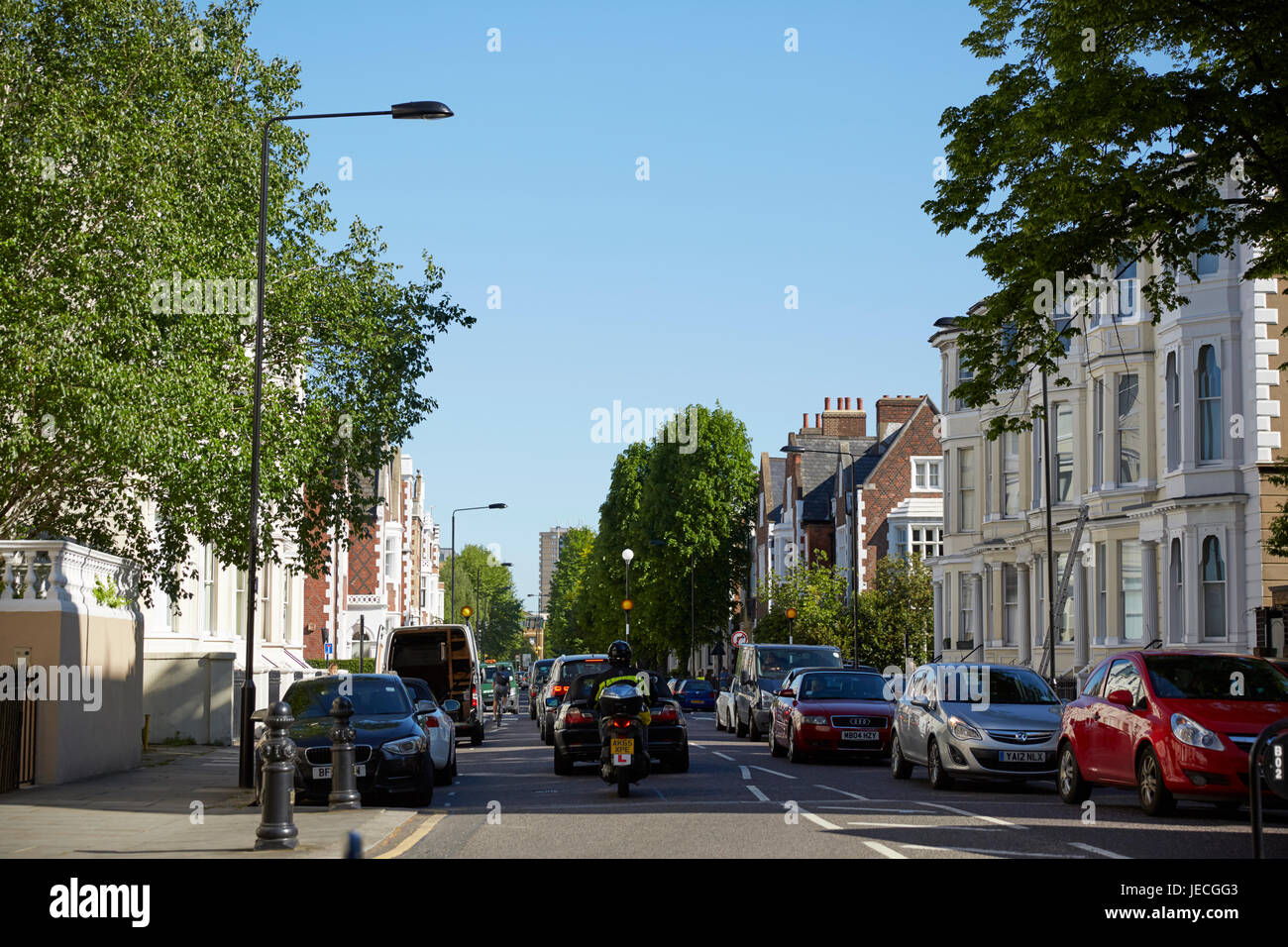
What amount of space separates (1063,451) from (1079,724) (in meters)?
28.7

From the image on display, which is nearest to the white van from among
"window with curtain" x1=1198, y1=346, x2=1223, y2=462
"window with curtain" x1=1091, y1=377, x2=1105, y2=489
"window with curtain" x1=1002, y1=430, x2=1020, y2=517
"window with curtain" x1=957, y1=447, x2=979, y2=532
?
"window with curtain" x1=1198, y1=346, x2=1223, y2=462

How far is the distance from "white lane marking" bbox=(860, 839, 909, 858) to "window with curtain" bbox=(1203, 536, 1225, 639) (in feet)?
82.6

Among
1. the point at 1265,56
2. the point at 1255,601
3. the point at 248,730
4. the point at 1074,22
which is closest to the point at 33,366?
Answer: the point at 248,730

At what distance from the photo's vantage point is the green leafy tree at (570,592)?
445 ft

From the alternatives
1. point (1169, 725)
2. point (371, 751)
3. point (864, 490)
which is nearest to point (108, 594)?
point (371, 751)

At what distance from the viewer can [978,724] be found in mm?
19328

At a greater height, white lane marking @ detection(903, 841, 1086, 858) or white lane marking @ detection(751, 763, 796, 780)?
white lane marking @ detection(903, 841, 1086, 858)

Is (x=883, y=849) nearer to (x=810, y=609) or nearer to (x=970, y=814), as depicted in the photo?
(x=970, y=814)

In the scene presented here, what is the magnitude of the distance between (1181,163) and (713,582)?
6370 centimetres

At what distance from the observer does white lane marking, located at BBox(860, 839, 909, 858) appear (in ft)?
38.8

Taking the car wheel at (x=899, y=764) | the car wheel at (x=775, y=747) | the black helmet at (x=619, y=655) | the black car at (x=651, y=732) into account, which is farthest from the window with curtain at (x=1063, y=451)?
the black helmet at (x=619, y=655)

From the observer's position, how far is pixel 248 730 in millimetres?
19625

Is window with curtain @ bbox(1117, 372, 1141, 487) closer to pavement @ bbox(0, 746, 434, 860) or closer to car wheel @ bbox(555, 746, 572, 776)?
car wheel @ bbox(555, 746, 572, 776)
